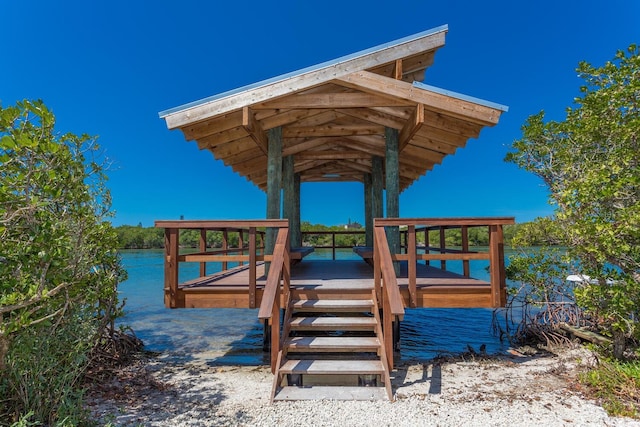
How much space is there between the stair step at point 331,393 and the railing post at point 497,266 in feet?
7.12

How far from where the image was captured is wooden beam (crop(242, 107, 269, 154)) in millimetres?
6055

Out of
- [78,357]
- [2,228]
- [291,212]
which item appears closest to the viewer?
[2,228]

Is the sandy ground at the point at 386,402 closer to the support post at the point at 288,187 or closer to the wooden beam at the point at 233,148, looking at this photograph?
the wooden beam at the point at 233,148

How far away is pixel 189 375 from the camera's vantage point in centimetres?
537

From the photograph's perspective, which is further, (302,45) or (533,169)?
(302,45)

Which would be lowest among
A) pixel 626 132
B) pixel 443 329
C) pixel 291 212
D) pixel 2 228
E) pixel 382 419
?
pixel 443 329

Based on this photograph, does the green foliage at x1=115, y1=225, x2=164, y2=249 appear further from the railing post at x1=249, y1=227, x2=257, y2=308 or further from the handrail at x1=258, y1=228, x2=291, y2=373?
the handrail at x1=258, y1=228, x2=291, y2=373

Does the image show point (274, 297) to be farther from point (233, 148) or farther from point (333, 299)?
point (233, 148)

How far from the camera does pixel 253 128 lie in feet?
21.4

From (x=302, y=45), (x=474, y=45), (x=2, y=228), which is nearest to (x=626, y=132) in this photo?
(x=2, y=228)

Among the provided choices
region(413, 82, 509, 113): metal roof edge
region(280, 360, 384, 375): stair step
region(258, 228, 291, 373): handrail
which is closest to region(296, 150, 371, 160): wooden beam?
region(413, 82, 509, 113): metal roof edge

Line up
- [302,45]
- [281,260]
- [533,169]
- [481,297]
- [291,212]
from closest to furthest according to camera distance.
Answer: [281,260], [481,297], [533,169], [291,212], [302,45]

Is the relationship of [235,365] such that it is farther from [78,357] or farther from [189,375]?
[78,357]

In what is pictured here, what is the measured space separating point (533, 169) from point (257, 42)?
53.0 feet
